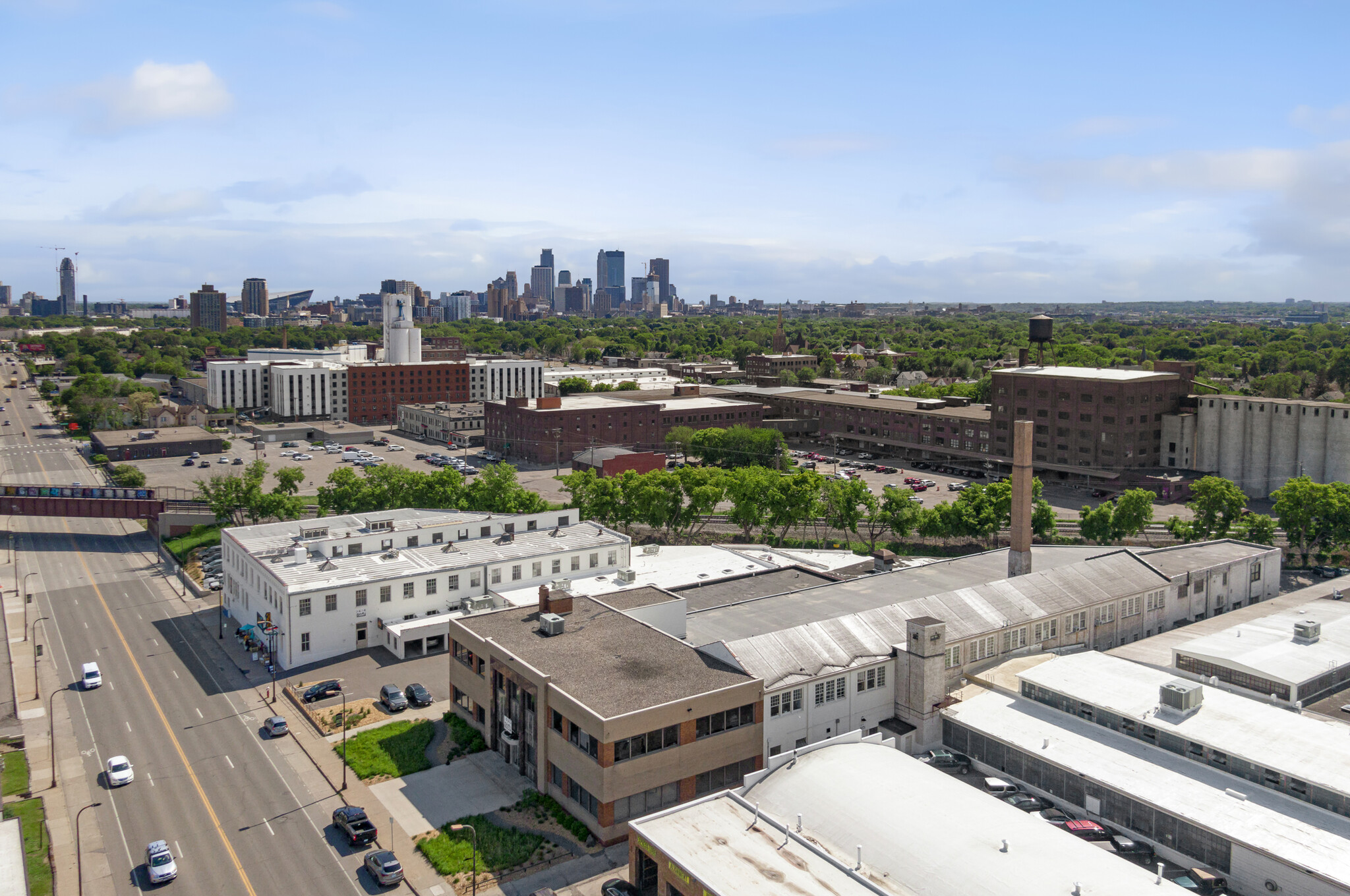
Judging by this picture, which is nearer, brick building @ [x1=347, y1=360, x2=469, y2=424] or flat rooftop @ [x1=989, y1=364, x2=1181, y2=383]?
flat rooftop @ [x1=989, y1=364, x2=1181, y2=383]

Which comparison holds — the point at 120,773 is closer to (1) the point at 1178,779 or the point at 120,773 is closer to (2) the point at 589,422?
(1) the point at 1178,779

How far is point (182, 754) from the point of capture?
41.4m

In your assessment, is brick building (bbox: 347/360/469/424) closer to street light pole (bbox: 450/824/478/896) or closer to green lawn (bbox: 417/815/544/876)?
street light pole (bbox: 450/824/478/896)

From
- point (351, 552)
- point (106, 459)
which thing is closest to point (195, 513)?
point (351, 552)

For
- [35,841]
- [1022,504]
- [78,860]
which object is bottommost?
[78,860]

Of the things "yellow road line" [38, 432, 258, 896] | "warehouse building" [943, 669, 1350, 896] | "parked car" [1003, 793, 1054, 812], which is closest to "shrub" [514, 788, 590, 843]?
"yellow road line" [38, 432, 258, 896]

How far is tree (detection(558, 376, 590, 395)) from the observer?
550ft

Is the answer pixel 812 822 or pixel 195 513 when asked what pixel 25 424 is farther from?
pixel 812 822

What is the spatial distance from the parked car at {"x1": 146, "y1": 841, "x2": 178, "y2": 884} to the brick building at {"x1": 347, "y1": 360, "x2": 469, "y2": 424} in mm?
125817

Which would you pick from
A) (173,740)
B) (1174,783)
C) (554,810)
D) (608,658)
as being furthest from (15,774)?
(1174,783)

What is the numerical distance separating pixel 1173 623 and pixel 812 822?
34.3 m

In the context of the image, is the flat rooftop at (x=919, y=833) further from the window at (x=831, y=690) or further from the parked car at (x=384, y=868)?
the parked car at (x=384, y=868)

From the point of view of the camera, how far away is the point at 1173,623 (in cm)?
5506

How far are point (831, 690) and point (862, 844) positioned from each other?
11.8m
